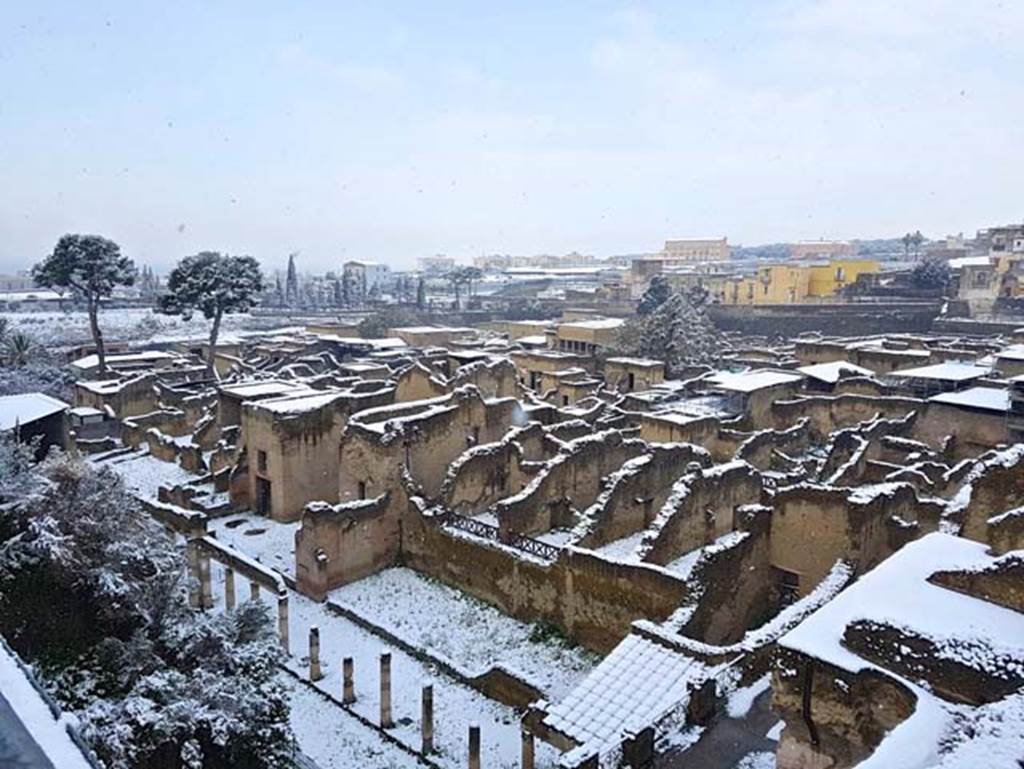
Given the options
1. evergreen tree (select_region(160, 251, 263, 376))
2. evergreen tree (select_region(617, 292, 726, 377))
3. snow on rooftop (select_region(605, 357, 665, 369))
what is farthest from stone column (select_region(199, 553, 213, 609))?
evergreen tree (select_region(617, 292, 726, 377))

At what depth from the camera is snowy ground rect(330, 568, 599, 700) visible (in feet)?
53.6

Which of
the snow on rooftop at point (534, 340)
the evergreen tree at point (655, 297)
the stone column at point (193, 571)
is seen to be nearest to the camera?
the stone column at point (193, 571)

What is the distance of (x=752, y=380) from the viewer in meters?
35.9

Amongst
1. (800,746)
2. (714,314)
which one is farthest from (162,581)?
(714,314)

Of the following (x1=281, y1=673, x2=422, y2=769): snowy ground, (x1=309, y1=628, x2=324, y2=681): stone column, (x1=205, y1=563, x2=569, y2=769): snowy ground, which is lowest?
(x1=281, y1=673, x2=422, y2=769): snowy ground

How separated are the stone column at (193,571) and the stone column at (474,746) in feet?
29.3

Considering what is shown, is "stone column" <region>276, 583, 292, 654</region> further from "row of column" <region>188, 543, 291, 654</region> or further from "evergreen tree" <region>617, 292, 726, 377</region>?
"evergreen tree" <region>617, 292, 726, 377</region>

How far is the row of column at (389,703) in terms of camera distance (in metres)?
13.2

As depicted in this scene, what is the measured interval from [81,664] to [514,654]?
8.78 meters

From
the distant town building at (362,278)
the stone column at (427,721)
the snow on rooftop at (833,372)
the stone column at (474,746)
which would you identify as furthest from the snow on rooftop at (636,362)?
the distant town building at (362,278)

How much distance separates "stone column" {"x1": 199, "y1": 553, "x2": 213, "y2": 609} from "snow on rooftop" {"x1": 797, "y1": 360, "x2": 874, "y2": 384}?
97.4 ft

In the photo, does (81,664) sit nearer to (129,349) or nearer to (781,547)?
(781,547)

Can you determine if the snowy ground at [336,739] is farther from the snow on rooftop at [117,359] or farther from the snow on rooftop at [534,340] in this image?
the snow on rooftop at [534,340]

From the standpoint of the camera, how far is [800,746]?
374 inches
